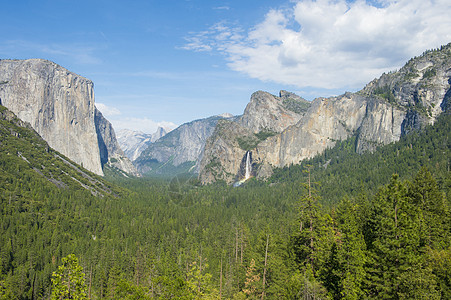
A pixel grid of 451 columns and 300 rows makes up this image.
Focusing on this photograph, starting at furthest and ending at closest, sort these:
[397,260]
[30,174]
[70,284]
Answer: [30,174]
[397,260]
[70,284]

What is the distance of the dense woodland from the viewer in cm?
3494

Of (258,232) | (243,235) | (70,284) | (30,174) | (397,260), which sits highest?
(30,174)

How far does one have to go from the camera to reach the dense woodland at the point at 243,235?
34938 millimetres

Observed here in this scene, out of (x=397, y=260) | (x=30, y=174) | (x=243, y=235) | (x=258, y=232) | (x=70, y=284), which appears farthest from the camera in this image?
(x=30, y=174)

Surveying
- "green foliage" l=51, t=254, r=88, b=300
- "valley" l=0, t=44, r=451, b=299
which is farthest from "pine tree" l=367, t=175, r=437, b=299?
"green foliage" l=51, t=254, r=88, b=300

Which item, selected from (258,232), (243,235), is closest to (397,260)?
(258,232)

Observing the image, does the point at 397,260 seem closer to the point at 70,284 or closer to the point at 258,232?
the point at 70,284

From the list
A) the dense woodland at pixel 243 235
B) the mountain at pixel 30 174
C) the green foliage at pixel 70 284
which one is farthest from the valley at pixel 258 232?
the mountain at pixel 30 174

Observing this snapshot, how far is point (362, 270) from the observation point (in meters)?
35.0

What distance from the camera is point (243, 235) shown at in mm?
89750

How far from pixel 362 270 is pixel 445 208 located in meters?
23.8

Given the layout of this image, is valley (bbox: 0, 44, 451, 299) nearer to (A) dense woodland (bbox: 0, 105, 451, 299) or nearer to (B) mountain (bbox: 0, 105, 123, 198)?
(A) dense woodland (bbox: 0, 105, 451, 299)

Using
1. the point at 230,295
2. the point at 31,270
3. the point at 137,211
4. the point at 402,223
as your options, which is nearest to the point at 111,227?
the point at 137,211

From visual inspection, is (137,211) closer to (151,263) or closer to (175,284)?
(151,263)
